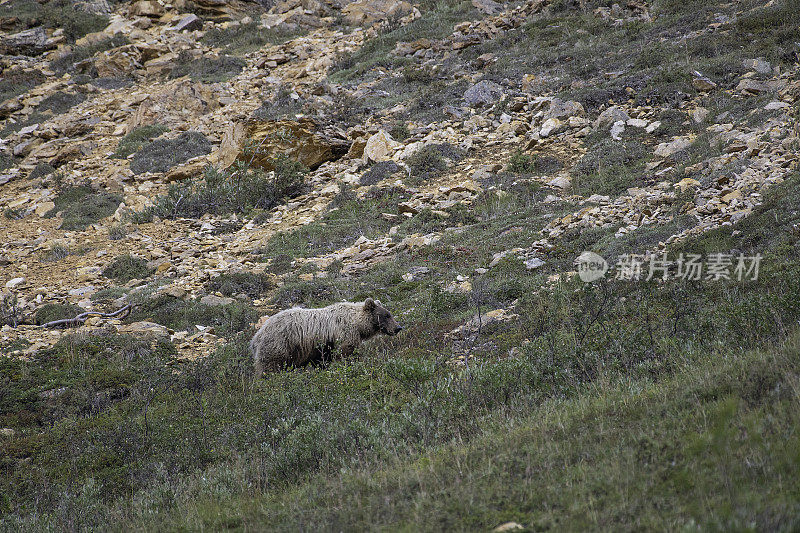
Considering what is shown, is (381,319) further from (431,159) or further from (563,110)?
(563,110)

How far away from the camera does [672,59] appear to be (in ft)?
62.2

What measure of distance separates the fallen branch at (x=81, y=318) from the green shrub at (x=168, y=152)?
412 inches

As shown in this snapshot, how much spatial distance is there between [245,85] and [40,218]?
11.7 metres

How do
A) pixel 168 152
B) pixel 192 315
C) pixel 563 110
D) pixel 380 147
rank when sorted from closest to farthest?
pixel 192 315, pixel 563 110, pixel 380 147, pixel 168 152

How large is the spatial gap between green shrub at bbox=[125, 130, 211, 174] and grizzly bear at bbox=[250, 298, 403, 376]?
14.6 m

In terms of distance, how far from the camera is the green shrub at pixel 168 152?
21.3m

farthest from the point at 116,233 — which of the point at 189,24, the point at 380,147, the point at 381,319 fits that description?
the point at 189,24

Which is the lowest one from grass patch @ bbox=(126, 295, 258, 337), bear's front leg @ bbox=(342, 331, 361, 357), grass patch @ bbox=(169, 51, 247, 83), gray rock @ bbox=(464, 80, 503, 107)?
grass patch @ bbox=(126, 295, 258, 337)

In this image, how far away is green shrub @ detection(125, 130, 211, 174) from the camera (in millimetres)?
21281

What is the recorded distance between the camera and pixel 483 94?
20938 millimetres

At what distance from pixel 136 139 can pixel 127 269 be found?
11.4 metres

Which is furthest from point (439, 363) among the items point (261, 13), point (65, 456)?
point (261, 13)

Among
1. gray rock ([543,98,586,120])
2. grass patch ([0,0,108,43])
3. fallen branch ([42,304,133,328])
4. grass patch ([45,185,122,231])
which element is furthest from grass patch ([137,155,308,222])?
grass patch ([0,0,108,43])

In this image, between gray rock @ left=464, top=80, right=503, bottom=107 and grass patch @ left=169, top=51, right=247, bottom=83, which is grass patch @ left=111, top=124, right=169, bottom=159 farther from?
gray rock @ left=464, top=80, right=503, bottom=107
